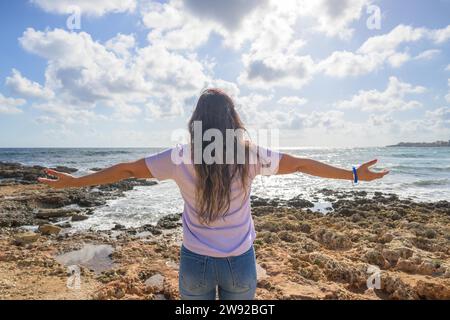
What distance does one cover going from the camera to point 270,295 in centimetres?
504

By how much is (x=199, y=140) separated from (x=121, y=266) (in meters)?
5.28

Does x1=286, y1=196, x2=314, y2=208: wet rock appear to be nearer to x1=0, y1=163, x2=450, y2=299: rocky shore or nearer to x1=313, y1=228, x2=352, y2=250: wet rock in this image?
x1=0, y1=163, x2=450, y2=299: rocky shore

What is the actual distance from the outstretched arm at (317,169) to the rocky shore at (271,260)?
3108 millimetres

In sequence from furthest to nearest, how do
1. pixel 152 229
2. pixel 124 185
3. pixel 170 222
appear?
pixel 124 185, pixel 170 222, pixel 152 229

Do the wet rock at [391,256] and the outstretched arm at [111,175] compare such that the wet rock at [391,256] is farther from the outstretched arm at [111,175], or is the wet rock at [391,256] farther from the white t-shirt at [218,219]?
the outstretched arm at [111,175]

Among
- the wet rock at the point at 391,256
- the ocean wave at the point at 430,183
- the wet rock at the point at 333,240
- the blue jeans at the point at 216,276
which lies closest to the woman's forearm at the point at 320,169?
the blue jeans at the point at 216,276

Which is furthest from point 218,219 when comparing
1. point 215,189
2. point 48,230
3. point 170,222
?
point 170,222

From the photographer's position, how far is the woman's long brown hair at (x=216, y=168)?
212 centimetres

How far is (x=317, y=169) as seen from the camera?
7.92 ft

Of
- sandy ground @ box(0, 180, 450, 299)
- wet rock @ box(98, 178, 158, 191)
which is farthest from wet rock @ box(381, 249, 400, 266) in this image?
wet rock @ box(98, 178, 158, 191)

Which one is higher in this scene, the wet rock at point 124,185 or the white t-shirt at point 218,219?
the white t-shirt at point 218,219

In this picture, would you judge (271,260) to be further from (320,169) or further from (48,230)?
(48,230)

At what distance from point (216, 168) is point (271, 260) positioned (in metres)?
5.08
